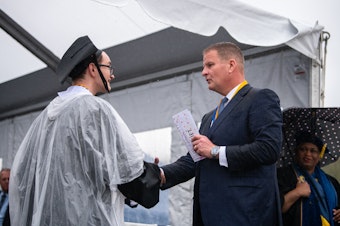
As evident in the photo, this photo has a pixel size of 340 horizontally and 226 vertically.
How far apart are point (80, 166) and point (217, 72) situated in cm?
98

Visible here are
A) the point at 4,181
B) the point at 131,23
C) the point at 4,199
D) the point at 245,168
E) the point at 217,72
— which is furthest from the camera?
the point at 4,181

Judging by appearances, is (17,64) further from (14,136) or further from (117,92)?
(14,136)

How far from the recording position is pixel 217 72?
88.7 inches

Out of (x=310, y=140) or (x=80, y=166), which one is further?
(x=310, y=140)

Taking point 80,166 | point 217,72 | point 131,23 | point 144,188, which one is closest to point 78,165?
point 80,166

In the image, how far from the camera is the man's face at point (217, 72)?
225 centimetres

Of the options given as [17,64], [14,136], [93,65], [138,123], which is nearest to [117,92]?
[138,123]

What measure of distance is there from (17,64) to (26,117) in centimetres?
177

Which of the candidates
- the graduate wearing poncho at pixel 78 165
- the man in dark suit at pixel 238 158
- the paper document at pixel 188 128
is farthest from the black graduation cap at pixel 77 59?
the man in dark suit at pixel 238 158

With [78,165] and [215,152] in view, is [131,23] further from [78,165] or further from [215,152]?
[78,165]

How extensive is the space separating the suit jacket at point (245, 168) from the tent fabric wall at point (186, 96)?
173 centimetres

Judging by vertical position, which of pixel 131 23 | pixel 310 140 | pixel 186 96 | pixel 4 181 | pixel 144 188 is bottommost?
pixel 144 188

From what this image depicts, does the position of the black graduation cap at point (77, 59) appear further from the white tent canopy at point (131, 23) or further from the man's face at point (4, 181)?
the man's face at point (4, 181)

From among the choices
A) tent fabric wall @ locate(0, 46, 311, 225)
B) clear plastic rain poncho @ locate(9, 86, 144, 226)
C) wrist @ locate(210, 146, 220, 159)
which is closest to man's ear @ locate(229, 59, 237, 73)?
wrist @ locate(210, 146, 220, 159)
